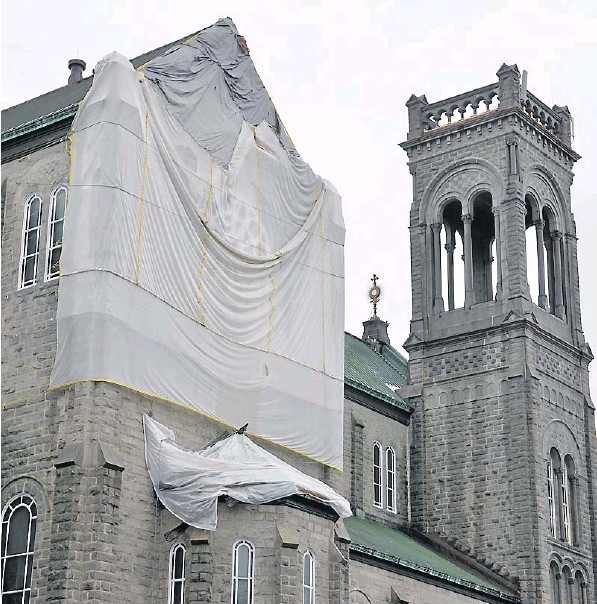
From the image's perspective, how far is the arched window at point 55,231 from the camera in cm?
3425

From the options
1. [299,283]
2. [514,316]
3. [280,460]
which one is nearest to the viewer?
[280,460]

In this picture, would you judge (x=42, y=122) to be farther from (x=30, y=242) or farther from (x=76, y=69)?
(x=76, y=69)

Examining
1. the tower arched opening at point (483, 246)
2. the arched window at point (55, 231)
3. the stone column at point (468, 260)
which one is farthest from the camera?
the tower arched opening at point (483, 246)

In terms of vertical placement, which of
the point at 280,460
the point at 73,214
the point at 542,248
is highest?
the point at 542,248

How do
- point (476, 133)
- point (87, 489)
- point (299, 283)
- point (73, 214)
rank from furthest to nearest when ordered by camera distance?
point (476, 133) < point (299, 283) < point (73, 214) < point (87, 489)

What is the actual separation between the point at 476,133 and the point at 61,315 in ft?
82.7

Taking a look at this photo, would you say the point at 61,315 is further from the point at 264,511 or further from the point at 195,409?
the point at 264,511

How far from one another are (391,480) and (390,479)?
65 millimetres

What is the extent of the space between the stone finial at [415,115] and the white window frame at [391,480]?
44.8ft

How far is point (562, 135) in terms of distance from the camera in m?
56.1

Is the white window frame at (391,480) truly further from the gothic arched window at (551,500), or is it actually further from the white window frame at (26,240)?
the white window frame at (26,240)

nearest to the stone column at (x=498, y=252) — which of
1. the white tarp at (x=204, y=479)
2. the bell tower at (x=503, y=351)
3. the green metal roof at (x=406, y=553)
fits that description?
the bell tower at (x=503, y=351)

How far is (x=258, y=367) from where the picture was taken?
37688 millimetres

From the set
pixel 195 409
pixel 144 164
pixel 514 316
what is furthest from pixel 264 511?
pixel 514 316
